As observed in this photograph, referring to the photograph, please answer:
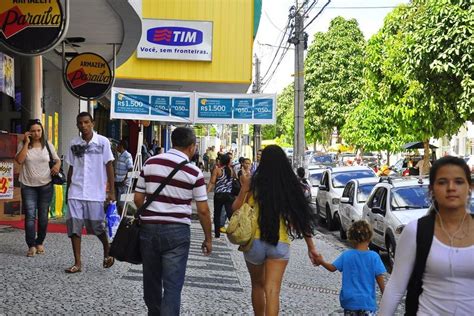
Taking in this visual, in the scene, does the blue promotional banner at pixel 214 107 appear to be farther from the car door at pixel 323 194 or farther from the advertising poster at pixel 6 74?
the advertising poster at pixel 6 74

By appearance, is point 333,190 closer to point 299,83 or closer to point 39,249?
point 299,83

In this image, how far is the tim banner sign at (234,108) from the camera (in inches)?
720

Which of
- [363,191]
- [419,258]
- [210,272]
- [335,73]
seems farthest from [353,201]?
[335,73]

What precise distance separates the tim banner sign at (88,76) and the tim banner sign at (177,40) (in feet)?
34.7

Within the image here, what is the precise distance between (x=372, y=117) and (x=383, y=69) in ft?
50.7

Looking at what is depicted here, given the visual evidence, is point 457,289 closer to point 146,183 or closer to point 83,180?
point 146,183

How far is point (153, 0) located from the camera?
78.1 ft

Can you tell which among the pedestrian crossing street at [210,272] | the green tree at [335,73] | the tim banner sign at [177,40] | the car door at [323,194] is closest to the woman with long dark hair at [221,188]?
the pedestrian crossing street at [210,272]

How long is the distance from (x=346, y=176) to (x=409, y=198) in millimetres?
8105

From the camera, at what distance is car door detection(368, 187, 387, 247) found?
39.6 ft

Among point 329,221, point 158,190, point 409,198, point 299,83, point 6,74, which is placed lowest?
point 329,221

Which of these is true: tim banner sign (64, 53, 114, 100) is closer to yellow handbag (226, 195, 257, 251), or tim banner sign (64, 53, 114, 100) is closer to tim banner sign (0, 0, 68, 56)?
tim banner sign (0, 0, 68, 56)

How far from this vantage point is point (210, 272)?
940 cm

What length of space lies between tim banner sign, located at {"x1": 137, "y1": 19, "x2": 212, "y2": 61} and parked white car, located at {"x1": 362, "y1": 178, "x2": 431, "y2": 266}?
11432mm
